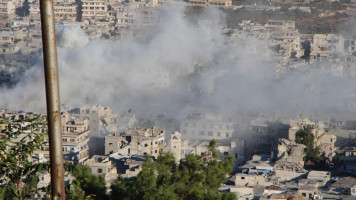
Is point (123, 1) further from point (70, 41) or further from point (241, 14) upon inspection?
point (70, 41)

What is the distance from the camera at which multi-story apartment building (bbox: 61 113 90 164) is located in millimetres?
12547

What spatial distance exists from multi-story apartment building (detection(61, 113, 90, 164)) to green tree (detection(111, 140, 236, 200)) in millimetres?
6243

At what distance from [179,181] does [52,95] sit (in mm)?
2969

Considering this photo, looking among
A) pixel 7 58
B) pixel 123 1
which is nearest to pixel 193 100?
pixel 7 58

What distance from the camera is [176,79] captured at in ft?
65.8

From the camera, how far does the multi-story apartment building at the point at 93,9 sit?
92.4ft

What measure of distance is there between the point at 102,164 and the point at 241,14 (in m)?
17.1

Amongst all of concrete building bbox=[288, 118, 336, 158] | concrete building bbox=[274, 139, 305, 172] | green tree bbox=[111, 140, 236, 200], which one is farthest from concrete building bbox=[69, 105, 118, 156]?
green tree bbox=[111, 140, 236, 200]

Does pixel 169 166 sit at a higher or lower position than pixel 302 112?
higher

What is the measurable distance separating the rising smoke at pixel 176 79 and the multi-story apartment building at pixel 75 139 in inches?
109

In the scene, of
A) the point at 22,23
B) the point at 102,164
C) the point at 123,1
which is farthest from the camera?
the point at 123,1

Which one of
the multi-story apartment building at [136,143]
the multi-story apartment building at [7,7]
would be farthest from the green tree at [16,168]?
the multi-story apartment building at [7,7]

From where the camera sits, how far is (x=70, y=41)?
20812mm

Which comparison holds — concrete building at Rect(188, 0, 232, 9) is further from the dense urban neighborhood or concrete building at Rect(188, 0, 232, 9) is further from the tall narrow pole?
the tall narrow pole
